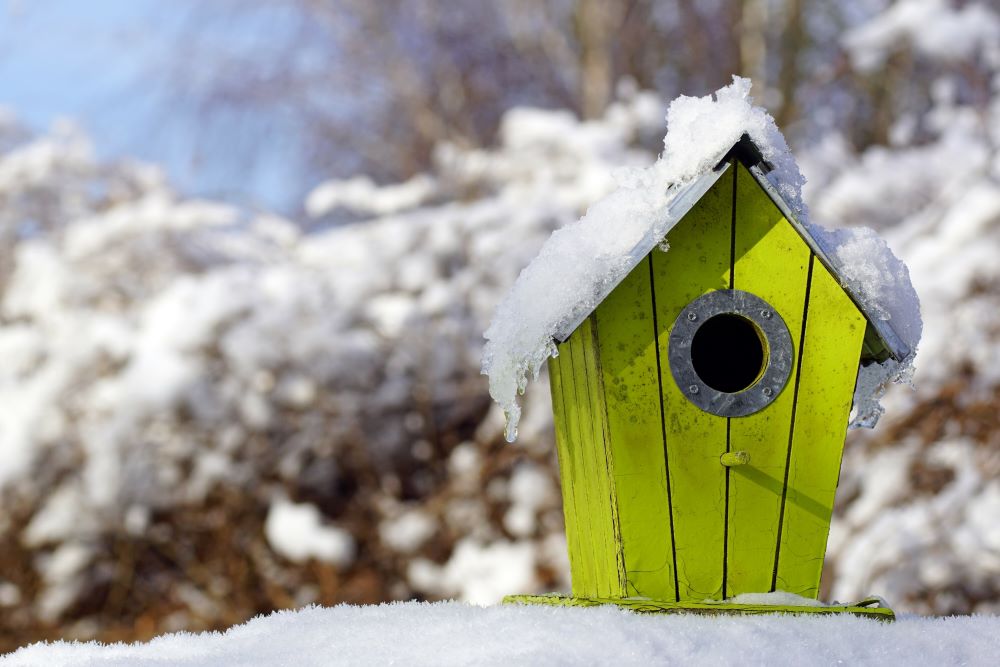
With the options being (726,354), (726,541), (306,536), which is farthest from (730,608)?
(306,536)

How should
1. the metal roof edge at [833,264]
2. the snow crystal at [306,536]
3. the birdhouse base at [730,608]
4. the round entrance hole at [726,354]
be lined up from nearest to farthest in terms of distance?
the birdhouse base at [730,608], the metal roof edge at [833,264], the round entrance hole at [726,354], the snow crystal at [306,536]

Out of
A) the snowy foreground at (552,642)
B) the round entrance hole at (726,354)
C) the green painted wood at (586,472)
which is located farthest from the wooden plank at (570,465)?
the snowy foreground at (552,642)

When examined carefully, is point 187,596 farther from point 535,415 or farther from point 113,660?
point 113,660

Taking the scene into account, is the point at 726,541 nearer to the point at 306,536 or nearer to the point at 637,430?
the point at 637,430

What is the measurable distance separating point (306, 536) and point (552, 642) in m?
3.39

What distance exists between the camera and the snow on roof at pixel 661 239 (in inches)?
60.6

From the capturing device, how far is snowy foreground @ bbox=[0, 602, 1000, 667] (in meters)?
1.23

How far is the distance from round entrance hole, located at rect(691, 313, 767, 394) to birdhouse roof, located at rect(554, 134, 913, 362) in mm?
229

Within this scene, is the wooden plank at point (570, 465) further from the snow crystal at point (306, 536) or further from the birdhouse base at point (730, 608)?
the snow crystal at point (306, 536)

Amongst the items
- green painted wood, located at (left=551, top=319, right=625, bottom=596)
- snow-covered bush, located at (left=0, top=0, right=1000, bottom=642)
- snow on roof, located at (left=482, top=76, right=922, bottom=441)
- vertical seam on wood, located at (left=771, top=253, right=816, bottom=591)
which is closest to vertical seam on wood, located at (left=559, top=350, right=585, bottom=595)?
green painted wood, located at (left=551, top=319, right=625, bottom=596)

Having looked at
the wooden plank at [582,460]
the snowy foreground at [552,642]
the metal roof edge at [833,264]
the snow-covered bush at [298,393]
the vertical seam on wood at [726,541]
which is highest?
Answer: the snow-covered bush at [298,393]

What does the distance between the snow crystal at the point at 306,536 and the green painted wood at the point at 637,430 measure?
3.05 meters

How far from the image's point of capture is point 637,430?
1611mm

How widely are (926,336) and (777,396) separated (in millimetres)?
2538
